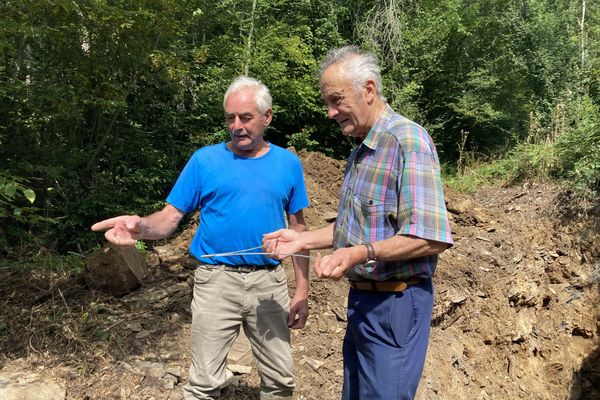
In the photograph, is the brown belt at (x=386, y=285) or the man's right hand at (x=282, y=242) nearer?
the brown belt at (x=386, y=285)

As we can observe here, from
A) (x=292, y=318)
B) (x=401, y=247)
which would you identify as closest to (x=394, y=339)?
(x=401, y=247)

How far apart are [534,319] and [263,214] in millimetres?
5624

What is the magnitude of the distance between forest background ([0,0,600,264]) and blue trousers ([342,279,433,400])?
2.11 meters

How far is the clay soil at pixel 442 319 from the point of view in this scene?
148 inches

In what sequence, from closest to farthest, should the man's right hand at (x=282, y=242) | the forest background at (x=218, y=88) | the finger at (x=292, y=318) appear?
the man's right hand at (x=282, y=242)
the finger at (x=292, y=318)
the forest background at (x=218, y=88)

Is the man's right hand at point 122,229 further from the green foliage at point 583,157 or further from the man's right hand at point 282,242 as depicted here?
the green foliage at point 583,157

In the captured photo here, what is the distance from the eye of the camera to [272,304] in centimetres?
273

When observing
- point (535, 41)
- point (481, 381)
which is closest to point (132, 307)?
point (481, 381)

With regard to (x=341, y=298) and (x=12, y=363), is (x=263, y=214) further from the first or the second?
(x=341, y=298)

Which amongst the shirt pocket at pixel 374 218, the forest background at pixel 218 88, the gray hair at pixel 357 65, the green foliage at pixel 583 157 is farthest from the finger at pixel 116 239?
the green foliage at pixel 583 157

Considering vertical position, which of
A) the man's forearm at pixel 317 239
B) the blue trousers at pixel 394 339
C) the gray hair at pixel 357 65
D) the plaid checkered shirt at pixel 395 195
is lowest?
the blue trousers at pixel 394 339

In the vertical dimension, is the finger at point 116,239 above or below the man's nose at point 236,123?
below

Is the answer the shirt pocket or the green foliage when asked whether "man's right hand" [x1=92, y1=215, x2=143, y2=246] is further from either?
the green foliage

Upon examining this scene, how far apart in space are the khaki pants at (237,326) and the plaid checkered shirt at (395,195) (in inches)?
27.7
